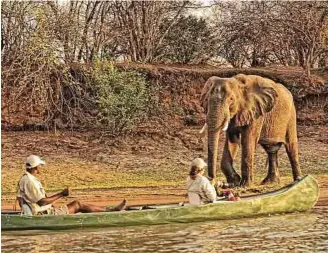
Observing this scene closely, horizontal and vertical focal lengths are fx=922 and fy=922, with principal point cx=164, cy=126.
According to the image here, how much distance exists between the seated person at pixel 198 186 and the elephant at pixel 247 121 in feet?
12.8

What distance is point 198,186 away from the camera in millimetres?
13938

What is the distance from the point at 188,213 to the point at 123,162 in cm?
824

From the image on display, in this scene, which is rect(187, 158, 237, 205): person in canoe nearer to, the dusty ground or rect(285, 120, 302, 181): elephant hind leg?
the dusty ground

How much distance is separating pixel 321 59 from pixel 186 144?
707 cm

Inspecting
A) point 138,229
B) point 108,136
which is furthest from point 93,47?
point 138,229

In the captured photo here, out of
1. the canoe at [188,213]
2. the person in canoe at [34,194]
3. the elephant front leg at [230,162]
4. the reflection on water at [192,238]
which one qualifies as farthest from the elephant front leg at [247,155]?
the person in canoe at [34,194]

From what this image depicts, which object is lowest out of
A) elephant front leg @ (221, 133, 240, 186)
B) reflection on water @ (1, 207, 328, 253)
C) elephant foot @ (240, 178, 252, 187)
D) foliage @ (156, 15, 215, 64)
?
reflection on water @ (1, 207, 328, 253)

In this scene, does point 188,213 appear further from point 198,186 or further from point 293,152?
point 293,152

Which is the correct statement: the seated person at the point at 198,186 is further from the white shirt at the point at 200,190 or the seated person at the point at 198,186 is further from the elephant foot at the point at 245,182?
the elephant foot at the point at 245,182

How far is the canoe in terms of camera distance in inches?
522

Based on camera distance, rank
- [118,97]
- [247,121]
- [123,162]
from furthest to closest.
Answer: [118,97] < [123,162] < [247,121]

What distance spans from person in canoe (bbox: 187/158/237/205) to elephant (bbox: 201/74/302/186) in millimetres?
3895

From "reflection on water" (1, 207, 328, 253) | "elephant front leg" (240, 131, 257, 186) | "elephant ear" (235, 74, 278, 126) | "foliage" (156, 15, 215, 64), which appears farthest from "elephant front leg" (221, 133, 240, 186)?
"foliage" (156, 15, 215, 64)

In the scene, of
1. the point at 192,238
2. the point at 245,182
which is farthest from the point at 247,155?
the point at 192,238
